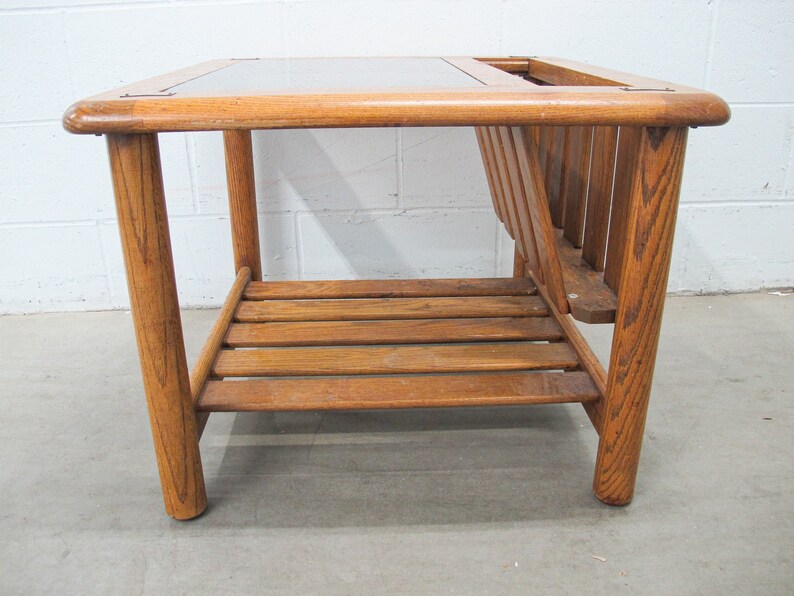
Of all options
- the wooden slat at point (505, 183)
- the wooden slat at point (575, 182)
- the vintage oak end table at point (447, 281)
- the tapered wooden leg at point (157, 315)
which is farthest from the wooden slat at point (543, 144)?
the tapered wooden leg at point (157, 315)

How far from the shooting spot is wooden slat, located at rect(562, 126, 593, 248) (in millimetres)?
1481

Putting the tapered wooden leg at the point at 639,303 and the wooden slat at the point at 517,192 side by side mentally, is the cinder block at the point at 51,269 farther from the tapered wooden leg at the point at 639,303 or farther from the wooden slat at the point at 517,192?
the tapered wooden leg at the point at 639,303

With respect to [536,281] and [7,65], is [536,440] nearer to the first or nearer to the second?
[536,281]

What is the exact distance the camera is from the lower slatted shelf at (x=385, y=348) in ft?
4.24

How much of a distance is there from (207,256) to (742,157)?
1683mm

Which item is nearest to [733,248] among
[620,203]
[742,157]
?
[742,157]

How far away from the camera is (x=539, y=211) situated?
1.13 m

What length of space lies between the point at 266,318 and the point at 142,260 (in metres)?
0.58

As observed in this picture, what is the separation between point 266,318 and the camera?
1638mm

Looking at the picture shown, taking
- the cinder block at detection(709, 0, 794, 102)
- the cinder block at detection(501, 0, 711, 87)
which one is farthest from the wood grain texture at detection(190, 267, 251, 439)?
the cinder block at detection(709, 0, 794, 102)

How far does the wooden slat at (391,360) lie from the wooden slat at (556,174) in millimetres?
370

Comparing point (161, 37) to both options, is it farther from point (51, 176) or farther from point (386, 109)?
point (386, 109)

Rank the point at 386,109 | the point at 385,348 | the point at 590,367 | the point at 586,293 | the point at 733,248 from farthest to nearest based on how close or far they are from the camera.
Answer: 1. the point at 733,248
2. the point at 385,348
3. the point at 590,367
4. the point at 586,293
5. the point at 386,109

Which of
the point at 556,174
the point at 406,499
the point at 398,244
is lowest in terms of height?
the point at 406,499
